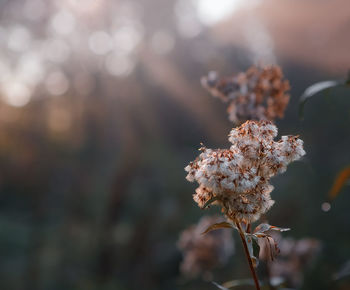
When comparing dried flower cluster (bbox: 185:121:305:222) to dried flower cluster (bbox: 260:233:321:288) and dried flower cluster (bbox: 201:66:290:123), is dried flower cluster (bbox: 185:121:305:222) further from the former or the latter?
dried flower cluster (bbox: 260:233:321:288)

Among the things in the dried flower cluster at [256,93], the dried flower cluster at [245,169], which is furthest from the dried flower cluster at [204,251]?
the dried flower cluster at [245,169]

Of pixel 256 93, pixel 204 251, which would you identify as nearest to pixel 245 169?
pixel 256 93

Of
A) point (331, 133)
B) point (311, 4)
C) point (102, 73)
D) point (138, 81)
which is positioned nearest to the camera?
point (311, 4)

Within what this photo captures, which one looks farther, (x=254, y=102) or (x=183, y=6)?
(x=183, y=6)

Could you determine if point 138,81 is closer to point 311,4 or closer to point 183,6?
point 183,6

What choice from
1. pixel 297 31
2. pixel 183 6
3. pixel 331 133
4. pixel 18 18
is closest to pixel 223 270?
pixel 331 133

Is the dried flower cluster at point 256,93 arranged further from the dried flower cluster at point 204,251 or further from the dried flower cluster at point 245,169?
the dried flower cluster at point 204,251

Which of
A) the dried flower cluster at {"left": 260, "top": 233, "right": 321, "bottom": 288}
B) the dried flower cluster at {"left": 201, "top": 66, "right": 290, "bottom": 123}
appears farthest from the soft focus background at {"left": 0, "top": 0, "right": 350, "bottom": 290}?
the dried flower cluster at {"left": 201, "top": 66, "right": 290, "bottom": 123}
